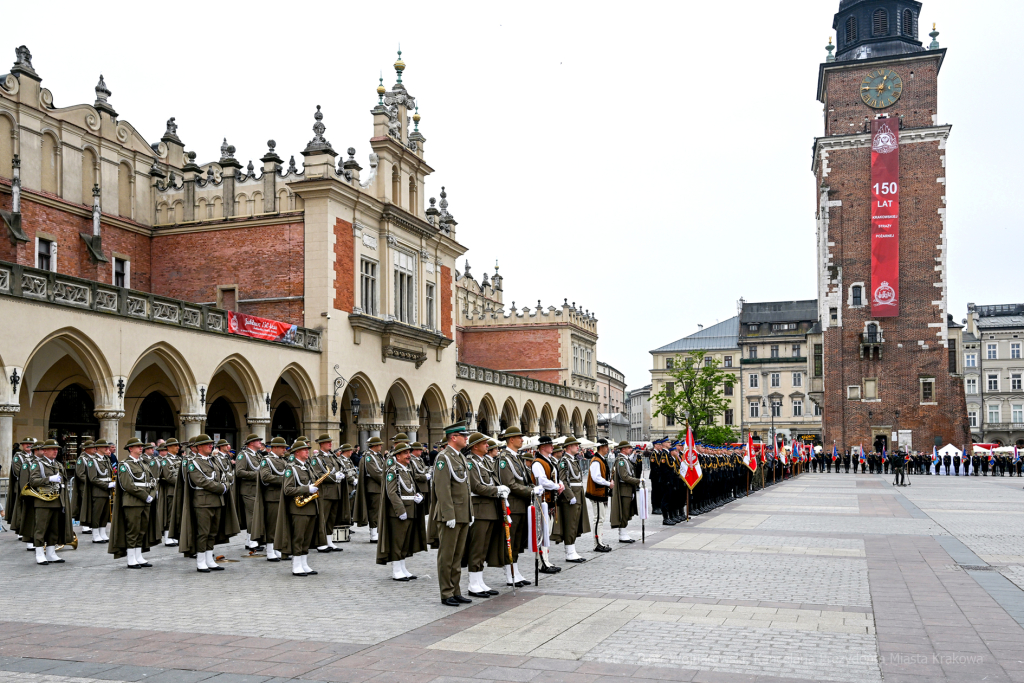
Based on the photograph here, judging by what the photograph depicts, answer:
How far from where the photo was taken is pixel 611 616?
8.97 metres

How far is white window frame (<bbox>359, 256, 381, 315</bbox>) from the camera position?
3212cm

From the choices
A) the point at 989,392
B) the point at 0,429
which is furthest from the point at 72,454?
the point at 989,392

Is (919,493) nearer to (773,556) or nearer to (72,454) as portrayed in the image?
(773,556)

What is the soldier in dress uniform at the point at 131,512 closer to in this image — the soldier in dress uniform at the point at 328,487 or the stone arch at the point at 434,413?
the soldier in dress uniform at the point at 328,487

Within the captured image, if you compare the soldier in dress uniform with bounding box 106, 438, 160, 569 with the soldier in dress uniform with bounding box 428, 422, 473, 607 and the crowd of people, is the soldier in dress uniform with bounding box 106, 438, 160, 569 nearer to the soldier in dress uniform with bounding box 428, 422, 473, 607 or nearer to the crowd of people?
the crowd of people

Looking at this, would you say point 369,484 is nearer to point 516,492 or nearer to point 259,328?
point 516,492

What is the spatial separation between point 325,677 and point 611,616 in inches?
127

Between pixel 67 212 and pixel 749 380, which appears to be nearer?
pixel 67 212

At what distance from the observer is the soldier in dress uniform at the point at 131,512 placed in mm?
12875

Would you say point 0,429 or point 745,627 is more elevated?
point 0,429

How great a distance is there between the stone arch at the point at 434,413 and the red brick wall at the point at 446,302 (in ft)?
7.84

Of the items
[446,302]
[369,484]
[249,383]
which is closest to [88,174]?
[249,383]

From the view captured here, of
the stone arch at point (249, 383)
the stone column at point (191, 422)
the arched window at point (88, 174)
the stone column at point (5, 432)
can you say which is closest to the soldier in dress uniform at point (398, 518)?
the stone column at point (5, 432)

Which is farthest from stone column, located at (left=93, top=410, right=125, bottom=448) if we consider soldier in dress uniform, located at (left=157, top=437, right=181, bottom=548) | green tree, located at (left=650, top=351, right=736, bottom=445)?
green tree, located at (left=650, top=351, right=736, bottom=445)
